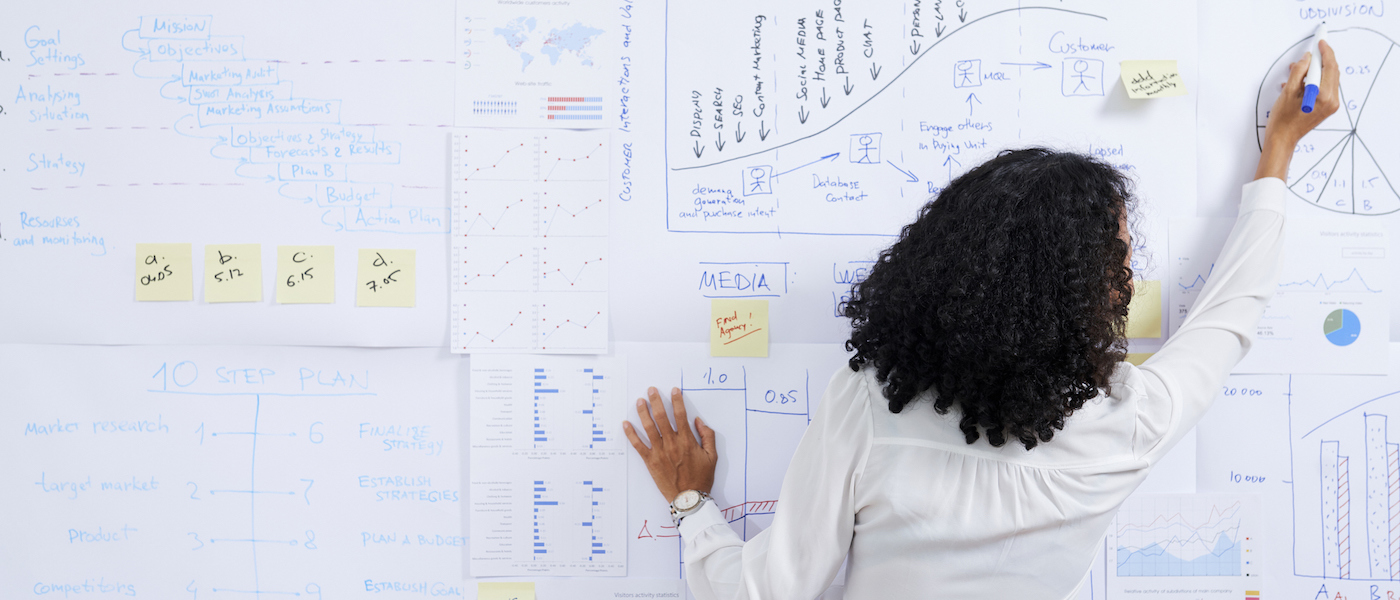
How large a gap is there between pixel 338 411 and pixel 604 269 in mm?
609

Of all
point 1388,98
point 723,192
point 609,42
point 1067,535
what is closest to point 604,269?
point 723,192

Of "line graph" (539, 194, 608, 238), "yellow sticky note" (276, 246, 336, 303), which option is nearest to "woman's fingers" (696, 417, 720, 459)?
"line graph" (539, 194, 608, 238)

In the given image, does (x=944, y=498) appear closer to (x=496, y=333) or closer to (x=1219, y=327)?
(x=1219, y=327)

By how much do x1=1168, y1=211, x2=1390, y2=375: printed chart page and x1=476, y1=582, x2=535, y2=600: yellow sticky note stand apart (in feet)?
4.61

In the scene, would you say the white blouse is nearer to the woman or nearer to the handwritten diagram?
the woman

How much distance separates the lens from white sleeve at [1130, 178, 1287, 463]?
41.1 inches

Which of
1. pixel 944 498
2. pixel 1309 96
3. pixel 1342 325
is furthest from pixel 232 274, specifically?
pixel 1342 325

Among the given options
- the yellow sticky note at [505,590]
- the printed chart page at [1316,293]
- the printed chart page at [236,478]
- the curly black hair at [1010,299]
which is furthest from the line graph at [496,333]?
the printed chart page at [1316,293]

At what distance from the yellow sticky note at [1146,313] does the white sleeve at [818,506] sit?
0.76 m

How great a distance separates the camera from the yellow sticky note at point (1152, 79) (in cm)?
133

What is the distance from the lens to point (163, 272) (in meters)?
1.35

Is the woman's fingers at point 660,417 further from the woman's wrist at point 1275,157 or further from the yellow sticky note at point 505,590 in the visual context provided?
the woman's wrist at point 1275,157

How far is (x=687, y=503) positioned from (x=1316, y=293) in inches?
51.9

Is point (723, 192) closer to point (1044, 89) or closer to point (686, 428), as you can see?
point (686, 428)
